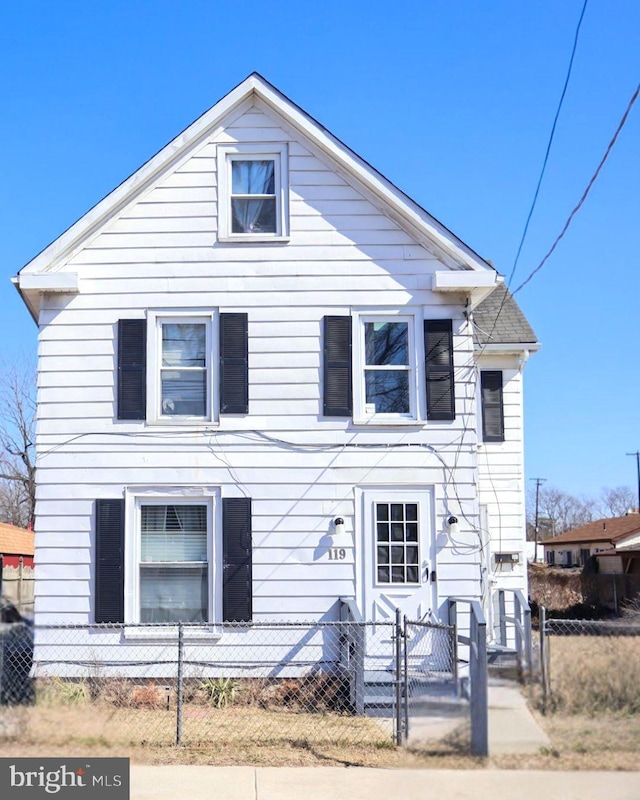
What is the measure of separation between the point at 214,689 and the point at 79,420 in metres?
3.91

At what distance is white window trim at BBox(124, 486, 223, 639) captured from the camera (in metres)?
12.3

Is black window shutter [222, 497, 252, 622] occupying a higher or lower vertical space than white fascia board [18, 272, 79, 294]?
lower

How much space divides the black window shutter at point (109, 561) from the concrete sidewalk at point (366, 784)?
413cm

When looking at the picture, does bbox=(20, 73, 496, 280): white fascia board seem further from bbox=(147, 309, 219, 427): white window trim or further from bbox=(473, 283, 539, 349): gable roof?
bbox=(473, 283, 539, 349): gable roof

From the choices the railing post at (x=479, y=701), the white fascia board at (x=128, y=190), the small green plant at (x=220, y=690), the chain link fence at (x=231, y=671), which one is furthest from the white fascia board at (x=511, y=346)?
the railing post at (x=479, y=701)

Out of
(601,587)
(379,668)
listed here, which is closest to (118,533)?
(379,668)

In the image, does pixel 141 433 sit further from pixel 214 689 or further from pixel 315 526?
pixel 214 689

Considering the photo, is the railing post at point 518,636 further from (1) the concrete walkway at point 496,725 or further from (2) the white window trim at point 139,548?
(2) the white window trim at point 139,548

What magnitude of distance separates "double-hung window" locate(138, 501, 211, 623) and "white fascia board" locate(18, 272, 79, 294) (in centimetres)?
305

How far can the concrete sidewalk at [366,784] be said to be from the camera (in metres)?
7.51

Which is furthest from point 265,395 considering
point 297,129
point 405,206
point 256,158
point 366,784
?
point 366,784

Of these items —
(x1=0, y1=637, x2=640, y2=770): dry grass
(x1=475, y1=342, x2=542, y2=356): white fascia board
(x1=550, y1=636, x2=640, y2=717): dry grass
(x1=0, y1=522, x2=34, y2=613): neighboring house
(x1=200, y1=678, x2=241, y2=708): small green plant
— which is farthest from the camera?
(x1=0, y1=522, x2=34, y2=613): neighboring house

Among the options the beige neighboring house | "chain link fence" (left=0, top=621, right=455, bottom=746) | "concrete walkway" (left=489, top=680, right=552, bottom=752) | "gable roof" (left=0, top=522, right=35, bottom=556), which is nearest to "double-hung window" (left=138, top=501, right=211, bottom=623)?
"chain link fence" (left=0, top=621, right=455, bottom=746)

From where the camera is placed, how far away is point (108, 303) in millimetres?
12836
